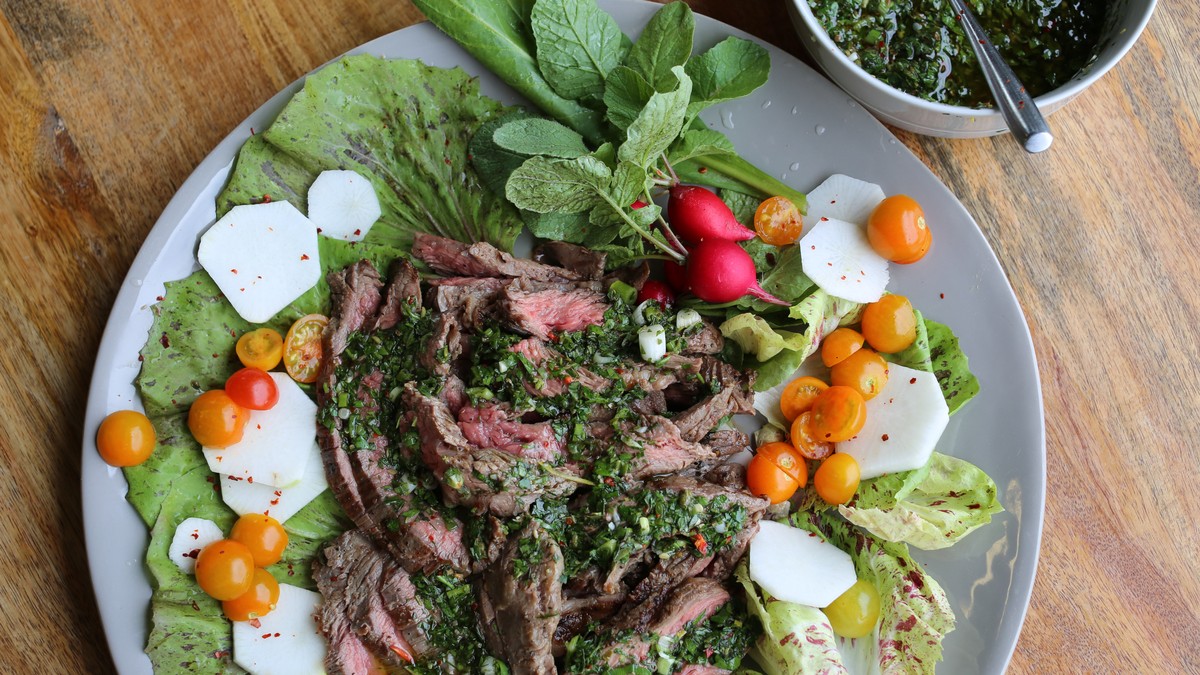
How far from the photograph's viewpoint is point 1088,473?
3.41 m

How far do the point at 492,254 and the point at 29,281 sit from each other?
5.53ft

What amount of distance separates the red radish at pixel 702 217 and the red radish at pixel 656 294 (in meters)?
0.19

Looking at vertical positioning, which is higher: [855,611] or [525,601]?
[525,601]

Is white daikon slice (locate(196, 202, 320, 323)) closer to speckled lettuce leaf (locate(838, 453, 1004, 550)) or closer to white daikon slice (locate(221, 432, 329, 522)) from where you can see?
white daikon slice (locate(221, 432, 329, 522))

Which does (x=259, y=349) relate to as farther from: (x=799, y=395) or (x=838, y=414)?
(x=838, y=414)

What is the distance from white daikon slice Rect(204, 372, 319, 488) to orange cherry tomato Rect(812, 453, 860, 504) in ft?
5.65

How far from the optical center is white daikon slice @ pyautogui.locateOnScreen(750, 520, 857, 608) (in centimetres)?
295

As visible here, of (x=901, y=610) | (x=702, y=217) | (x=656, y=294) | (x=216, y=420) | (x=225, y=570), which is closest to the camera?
(x=225, y=570)

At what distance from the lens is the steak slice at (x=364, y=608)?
2.88 m

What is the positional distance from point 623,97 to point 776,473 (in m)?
1.38

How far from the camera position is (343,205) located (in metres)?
3.14

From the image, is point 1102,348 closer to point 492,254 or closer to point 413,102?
point 492,254

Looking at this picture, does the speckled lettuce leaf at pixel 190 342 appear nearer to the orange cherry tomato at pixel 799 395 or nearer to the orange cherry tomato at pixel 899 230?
the orange cherry tomato at pixel 799 395

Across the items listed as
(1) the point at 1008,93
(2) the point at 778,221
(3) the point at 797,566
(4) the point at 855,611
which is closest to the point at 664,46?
(2) the point at 778,221
